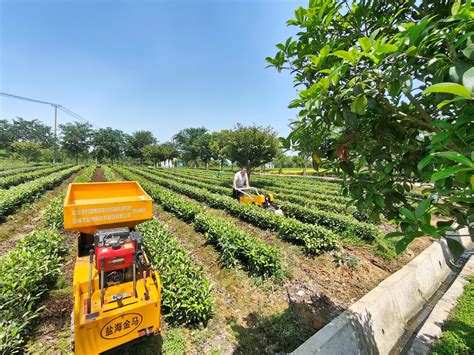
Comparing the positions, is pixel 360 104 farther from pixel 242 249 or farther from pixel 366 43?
pixel 242 249

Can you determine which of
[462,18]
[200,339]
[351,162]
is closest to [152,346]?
[200,339]

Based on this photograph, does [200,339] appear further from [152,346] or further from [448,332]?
[448,332]

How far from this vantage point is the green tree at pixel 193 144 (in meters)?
55.8

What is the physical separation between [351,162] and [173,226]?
7105 mm

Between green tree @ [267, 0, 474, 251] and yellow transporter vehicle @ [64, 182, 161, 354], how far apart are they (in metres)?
2.57

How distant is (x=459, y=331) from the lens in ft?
10.6

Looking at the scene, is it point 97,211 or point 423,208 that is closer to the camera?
point 423,208

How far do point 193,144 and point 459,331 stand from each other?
58914mm

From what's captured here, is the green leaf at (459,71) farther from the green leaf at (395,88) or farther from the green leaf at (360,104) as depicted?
the green leaf at (360,104)

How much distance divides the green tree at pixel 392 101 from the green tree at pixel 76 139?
237ft

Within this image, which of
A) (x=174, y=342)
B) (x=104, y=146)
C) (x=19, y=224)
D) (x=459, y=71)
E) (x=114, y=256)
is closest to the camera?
(x=459, y=71)

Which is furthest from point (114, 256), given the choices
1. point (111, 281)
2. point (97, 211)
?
point (97, 211)

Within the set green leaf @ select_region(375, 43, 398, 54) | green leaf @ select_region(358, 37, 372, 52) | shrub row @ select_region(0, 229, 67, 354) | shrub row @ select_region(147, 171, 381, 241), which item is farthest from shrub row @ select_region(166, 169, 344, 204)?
shrub row @ select_region(0, 229, 67, 354)

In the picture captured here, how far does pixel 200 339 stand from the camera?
125 inches
